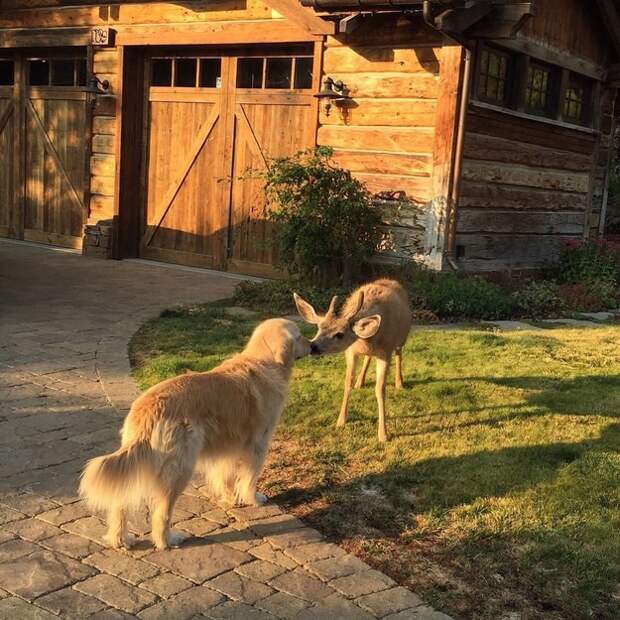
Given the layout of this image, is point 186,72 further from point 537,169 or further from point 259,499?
point 259,499

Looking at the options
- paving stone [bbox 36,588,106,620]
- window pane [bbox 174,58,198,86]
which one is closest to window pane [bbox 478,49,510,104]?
window pane [bbox 174,58,198,86]

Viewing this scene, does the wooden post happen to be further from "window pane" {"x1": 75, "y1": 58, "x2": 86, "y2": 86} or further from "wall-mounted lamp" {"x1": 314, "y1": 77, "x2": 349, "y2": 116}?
"window pane" {"x1": 75, "y1": 58, "x2": 86, "y2": 86}

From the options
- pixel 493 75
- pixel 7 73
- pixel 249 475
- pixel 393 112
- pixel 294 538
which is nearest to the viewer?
pixel 294 538

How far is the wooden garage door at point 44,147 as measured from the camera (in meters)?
12.8

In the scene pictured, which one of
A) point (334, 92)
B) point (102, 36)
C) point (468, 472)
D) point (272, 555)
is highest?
point (102, 36)

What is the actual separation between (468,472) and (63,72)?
37.6ft

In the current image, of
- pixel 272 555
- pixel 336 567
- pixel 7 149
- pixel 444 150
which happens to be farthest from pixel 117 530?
pixel 7 149

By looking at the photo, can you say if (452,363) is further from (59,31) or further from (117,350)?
(59,31)

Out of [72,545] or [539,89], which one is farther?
[539,89]

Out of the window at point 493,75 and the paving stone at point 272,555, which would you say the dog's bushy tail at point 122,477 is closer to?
the paving stone at point 272,555

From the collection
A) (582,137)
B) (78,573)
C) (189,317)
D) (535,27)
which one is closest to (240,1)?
(535,27)

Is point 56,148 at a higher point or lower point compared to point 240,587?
higher

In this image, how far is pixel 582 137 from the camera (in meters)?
12.3

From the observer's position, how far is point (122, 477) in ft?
9.65
